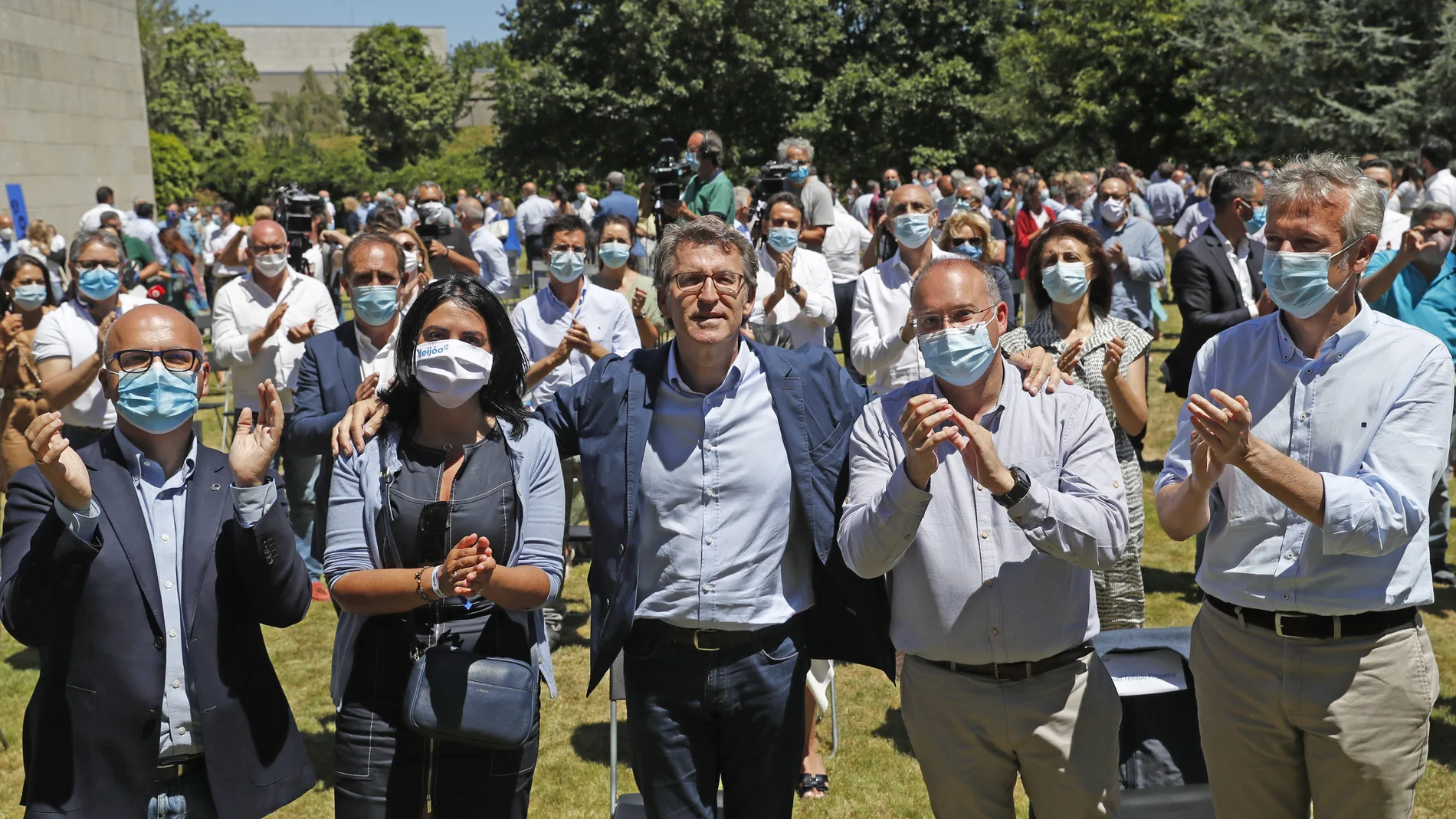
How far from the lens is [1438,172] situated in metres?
12.3

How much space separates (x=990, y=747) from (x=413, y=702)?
1442 millimetres

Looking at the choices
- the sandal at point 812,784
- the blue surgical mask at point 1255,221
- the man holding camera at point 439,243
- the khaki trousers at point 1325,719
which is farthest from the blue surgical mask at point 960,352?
the man holding camera at point 439,243

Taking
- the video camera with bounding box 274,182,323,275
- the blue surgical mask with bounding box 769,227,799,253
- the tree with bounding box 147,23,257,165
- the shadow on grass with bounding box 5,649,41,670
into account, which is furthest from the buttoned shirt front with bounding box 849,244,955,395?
the tree with bounding box 147,23,257,165

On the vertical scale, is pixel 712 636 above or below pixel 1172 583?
above

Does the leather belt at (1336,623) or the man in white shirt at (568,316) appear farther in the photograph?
the man in white shirt at (568,316)

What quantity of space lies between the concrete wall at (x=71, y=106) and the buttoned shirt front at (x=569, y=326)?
902 inches

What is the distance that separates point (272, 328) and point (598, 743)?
8.94ft

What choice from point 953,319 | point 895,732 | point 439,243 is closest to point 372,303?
point 953,319

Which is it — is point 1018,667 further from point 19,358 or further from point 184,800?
point 19,358

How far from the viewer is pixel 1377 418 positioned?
2.91 meters

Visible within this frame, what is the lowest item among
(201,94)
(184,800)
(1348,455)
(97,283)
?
(184,800)

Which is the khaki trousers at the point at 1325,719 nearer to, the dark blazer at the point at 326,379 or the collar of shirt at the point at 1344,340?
the collar of shirt at the point at 1344,340

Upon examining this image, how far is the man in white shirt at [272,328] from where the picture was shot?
659cm

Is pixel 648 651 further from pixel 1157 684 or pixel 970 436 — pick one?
pixel 1157 684
